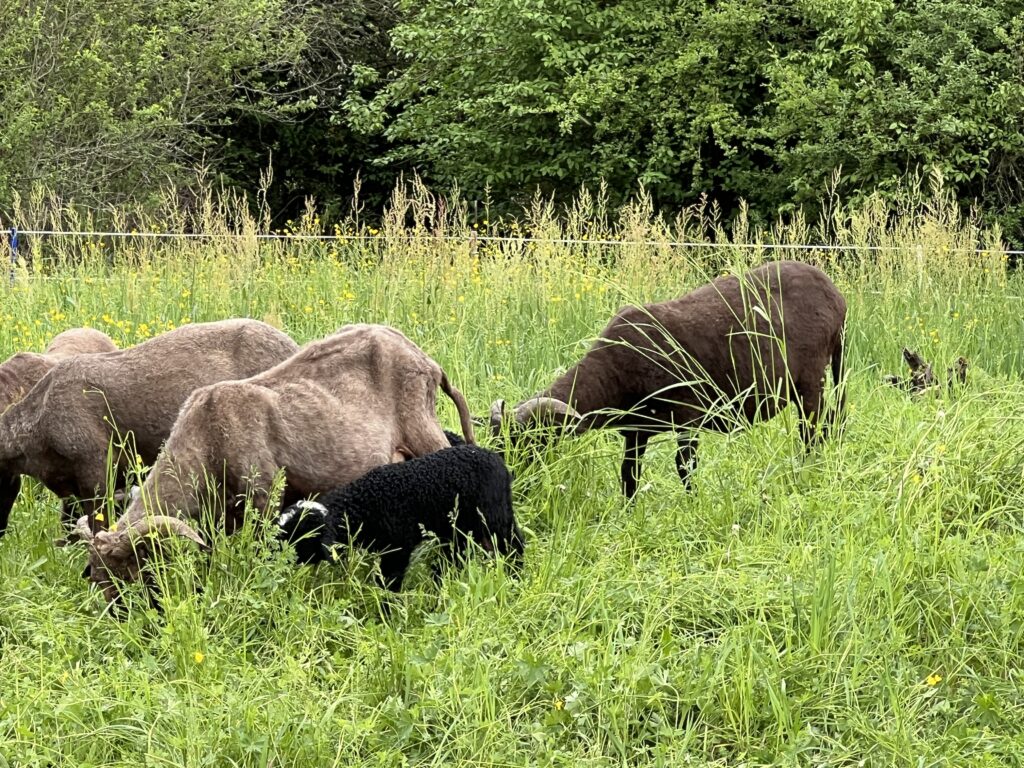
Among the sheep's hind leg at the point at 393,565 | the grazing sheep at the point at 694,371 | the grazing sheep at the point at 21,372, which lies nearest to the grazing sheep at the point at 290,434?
the sheep's hind leg at the point at 393,565

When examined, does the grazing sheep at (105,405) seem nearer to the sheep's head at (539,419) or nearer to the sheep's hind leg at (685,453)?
the sheep's head at (539,419)

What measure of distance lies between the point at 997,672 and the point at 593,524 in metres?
1.94

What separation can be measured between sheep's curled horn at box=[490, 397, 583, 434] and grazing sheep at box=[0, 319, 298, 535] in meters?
1.08

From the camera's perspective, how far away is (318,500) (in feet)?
16.0

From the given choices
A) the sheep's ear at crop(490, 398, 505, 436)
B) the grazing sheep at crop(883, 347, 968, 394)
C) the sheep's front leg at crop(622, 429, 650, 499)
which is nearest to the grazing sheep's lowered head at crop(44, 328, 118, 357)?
the sheep's ear at crop(490, 398, 505, 436)

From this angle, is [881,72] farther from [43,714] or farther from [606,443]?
[43,714]

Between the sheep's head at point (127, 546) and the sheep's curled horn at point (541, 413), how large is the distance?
6.07 feet

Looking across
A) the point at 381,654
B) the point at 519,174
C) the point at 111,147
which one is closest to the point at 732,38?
the point at 519,174

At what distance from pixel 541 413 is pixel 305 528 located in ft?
5.72

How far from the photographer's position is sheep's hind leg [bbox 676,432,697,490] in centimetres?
630

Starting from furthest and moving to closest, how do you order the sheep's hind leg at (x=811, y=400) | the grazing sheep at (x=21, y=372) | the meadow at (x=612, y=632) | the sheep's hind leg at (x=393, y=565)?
the sheep's hind leg at (x=811, y=400)
the grazing sheep at (x=21, y=372)
the sheep's hind leg at (x=393, y=565)
the meadow at (x=612, y=632)

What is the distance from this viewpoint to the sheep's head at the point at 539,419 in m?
6.10

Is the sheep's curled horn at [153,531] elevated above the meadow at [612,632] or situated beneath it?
elevated above

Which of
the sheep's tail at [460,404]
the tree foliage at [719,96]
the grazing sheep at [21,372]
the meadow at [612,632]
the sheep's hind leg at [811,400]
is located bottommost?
the meadow at [612,632]
